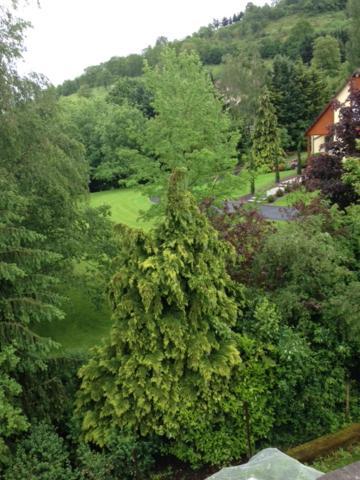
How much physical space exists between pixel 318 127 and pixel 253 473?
94.9 ft

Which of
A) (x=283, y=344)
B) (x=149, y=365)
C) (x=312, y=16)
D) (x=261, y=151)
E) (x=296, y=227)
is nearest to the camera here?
(x=149, y=365)

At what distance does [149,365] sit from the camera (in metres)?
8.30

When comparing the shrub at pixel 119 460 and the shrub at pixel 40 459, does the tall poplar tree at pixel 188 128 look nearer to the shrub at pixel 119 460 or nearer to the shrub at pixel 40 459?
the shrub at pixel 119 460

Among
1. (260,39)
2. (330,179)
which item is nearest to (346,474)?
(330,179)

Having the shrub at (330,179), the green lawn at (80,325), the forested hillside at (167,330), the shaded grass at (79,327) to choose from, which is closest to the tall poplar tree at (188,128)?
the green lawn at (80,325)

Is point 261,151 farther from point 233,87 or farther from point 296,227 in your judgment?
point 296,227

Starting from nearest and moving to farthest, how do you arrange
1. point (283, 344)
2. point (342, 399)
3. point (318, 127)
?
point (283, 344) < point (342, 399) < point (318, 127)

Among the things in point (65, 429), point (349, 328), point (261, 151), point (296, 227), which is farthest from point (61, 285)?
point (261, 151)

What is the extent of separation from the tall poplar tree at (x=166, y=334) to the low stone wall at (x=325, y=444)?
1.77 meters

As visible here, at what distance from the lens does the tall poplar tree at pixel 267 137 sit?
136 ft

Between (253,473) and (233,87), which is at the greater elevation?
(233,87)

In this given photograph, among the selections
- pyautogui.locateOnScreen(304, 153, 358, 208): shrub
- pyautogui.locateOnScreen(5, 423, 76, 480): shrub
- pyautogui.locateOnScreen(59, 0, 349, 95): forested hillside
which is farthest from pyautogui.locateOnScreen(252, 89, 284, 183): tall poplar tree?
Answer: pyautogui.locateOnScreen(59, 0, 349, 95): forested hillside

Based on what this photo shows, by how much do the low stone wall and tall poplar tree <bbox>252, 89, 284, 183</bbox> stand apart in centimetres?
3361

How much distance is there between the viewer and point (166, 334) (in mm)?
8414
